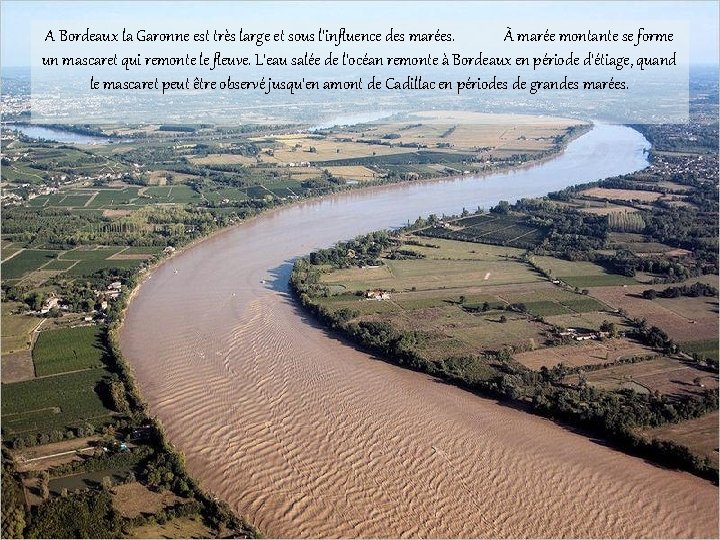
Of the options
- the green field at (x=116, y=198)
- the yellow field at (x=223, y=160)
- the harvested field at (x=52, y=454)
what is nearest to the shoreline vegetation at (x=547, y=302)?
the harvested field at (x=52, y=454)

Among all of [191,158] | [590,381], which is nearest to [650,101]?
[191,158]

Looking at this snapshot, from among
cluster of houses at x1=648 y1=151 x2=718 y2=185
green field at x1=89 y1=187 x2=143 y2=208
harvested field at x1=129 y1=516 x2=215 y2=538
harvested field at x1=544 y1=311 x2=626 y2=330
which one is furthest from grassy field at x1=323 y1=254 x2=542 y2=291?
cluster of houses at x1=648 y1=151 x2=718 y2=185

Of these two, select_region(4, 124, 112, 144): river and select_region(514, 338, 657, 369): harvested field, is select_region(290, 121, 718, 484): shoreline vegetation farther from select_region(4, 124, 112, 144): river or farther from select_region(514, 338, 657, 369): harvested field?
select_region(4, 124, 112, 144): river

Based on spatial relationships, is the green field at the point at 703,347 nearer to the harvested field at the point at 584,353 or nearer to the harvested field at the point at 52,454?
the harvested field at the point at 584,353

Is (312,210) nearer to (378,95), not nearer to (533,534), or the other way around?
(533,534)

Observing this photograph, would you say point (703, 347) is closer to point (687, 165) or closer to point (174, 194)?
point (174, 194)

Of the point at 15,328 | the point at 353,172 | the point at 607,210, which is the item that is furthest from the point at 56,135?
the point at 607,210
